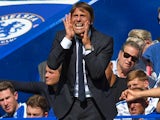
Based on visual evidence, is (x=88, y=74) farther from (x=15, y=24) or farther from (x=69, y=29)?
(x=15, y=24)

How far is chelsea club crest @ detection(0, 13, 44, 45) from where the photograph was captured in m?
7.11

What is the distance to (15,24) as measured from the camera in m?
7.38

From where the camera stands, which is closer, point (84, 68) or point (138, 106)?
point (84, 68)

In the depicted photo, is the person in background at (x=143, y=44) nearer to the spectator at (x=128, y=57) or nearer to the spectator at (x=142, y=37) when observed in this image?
the spectator at (x=142, y=37)

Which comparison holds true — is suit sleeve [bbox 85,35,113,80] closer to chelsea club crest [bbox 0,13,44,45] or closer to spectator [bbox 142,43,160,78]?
spectator [bbox 142,43,160,78]

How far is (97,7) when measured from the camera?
702cm

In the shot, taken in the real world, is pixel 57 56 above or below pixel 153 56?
above

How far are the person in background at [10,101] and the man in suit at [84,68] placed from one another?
1.16m

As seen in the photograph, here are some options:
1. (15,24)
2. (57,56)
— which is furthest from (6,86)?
(15,24)

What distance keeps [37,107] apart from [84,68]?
1.08 metres

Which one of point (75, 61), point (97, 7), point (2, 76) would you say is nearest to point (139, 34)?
point (97, 7)

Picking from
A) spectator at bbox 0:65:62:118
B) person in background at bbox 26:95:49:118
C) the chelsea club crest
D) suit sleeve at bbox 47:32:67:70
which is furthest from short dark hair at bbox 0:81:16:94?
the chelsea club crest

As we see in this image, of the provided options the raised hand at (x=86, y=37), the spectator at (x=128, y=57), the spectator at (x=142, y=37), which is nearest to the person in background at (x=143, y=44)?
the spectator at (x=142, y=37)

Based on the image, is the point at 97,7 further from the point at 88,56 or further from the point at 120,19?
the point at 88,56
